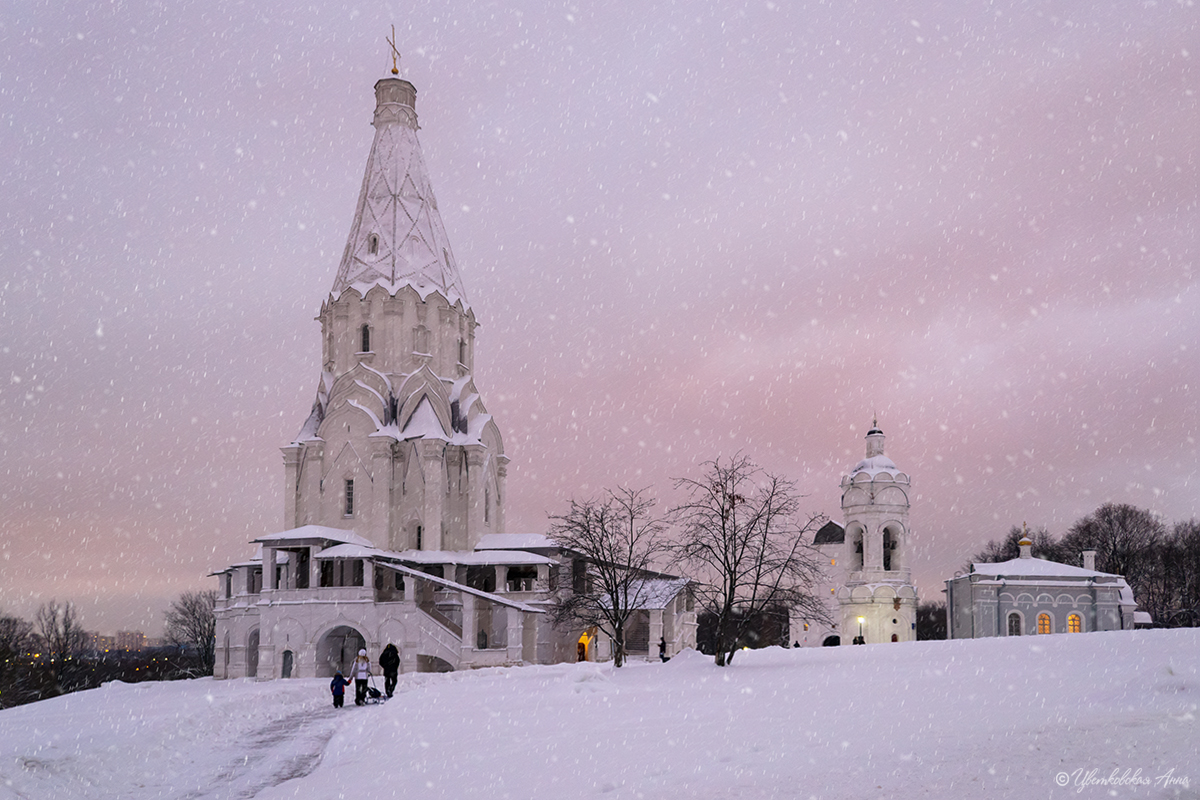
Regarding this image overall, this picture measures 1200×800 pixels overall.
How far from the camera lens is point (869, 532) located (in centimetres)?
5316

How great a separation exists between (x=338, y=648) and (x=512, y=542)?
9640 mm

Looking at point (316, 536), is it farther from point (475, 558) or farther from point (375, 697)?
point (375, 697)

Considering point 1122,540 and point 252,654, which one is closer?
point 252,654

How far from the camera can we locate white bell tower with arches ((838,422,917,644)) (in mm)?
52094

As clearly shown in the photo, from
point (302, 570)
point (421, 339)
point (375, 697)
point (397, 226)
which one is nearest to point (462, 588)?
point (302, 570)

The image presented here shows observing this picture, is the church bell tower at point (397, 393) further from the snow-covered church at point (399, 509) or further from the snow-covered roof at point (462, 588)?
the snow-covered roof at point (462, 588)

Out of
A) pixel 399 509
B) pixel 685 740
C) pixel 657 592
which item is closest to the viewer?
pixel 685 740

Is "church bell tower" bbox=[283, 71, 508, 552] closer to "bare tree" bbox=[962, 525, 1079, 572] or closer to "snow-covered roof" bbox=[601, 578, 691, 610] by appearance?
"snow-covered roof" bbox=[601, 578, 691, 610]

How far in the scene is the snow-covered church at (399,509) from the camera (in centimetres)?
4069

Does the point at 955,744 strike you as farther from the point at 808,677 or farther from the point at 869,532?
the point at 869,532

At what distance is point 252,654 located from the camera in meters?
47.6

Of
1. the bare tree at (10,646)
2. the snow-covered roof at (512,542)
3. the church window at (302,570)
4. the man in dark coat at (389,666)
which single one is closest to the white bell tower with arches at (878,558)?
the snow-covered roof at (512,542)

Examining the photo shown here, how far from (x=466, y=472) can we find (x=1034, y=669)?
35.0m

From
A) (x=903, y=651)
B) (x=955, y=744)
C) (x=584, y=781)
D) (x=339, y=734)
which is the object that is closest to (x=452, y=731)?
(x=339, y=734)
